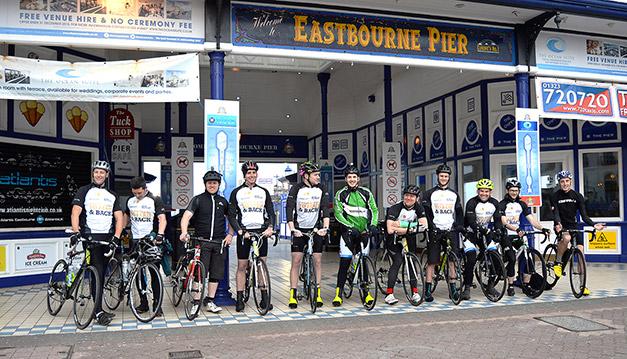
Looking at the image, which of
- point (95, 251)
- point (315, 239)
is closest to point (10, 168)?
point (95, 251)

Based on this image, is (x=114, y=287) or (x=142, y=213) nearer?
(x=142, y=213)

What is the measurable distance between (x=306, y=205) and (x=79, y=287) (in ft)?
9.18

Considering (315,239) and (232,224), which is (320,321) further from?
(232,224)

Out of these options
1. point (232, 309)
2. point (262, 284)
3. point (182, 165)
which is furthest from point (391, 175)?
point (262, 284)

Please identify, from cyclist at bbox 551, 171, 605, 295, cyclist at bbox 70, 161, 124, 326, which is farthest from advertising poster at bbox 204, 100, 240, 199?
cyclist at bbox 551, 171, 605, 295

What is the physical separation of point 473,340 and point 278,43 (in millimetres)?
4548

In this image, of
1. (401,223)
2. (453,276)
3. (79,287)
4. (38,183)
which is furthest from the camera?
(38,183)

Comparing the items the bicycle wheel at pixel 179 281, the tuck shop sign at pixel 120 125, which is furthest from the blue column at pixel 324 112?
the bicycle wheel at pixel 179 281

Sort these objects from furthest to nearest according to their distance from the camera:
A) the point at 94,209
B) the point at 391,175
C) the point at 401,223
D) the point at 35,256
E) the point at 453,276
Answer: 1. the point at 391,175
2. the point at 35,256
3. the point at 453,276
4. the point at 401,223
5. the point at 94,209

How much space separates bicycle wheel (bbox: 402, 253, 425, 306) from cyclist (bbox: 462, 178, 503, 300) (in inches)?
27.8

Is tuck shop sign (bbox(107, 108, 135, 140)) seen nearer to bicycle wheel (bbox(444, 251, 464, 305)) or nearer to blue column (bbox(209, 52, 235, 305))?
blue column (bbox(209, 52, 235, 305))

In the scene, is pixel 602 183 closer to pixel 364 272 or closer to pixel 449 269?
pixel 449 269

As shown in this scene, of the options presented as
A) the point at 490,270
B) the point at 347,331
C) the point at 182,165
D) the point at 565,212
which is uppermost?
the point at 182,165

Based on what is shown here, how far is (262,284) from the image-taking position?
650cm
